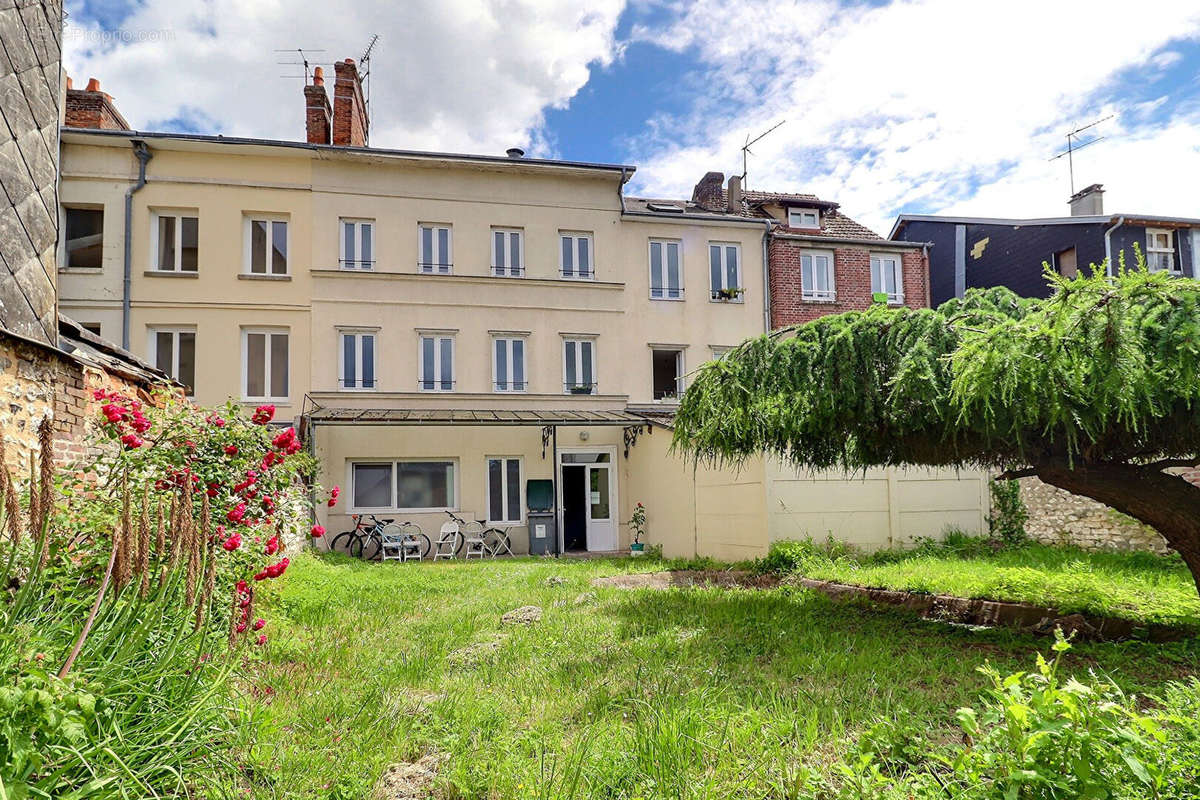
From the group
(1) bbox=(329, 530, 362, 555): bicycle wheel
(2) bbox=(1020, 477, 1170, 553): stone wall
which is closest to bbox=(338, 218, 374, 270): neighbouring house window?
(1) bbox=(329, 530, 362, 555): bicycle wheel

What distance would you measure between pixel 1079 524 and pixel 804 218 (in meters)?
11.5

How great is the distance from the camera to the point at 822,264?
19203 mm

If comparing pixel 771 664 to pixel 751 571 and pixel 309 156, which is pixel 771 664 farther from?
pixel 309 156

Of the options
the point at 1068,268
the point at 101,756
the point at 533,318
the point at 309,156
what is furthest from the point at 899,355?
the point at 1068,268

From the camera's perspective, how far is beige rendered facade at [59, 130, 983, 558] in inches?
621

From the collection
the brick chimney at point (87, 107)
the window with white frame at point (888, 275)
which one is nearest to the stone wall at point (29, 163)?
the brick chimney at point (87, 107)

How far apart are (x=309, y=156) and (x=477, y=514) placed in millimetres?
9013

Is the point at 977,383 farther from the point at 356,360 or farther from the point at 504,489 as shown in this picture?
the point at 356,360

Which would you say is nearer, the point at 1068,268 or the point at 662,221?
the point at 662,221

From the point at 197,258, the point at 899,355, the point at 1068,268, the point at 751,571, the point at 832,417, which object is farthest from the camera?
the point at 1068,268

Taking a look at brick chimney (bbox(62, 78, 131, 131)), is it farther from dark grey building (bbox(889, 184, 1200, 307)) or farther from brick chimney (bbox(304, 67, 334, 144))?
dark grey building (bbox(889, 184, 1200, 307))

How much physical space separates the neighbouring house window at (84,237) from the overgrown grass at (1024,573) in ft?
50.8

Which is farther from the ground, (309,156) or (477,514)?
(309,156)

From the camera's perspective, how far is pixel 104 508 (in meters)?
4.05
